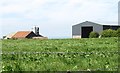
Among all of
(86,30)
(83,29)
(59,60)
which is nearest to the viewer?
(59,60)

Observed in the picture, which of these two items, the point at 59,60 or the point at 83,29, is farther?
the point at 83,29

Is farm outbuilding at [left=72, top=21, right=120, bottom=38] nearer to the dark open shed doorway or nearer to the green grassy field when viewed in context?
the dark open shed doorway

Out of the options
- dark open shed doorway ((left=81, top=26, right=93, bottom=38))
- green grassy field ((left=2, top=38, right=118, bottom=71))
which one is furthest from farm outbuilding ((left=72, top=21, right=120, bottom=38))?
green grassy field ((left=2, top=38, right=118, bottom=71))

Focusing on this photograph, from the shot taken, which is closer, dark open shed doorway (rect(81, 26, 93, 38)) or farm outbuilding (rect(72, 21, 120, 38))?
farm outbuilding (rect(72, 21, 120, 38))

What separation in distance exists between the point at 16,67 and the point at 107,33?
193 feet

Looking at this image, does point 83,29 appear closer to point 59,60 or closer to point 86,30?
point 86,30

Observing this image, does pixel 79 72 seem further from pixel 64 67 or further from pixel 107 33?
pixel 107 33

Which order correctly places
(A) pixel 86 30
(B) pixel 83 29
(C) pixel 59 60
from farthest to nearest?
(B) pixel 83 29 < (A) pixel 86 30 < (C) pixel 59 60

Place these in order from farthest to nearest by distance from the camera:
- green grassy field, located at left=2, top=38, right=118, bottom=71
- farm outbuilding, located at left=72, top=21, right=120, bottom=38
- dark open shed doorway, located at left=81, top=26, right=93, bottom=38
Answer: dark open shed doorway, located at left=81, top=26, right=93, bottom=38 < farm outbuilding, located at left=72, top=21, right=120, bottom=38 < green grassy field, located at left=2, top=38, right=118, bottom=71

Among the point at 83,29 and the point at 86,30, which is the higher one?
the point at 83,29

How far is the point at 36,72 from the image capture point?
8547 mm

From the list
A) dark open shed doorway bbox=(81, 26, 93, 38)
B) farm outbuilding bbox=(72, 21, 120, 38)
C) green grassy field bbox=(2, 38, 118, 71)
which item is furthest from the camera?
dark open shed doorway bbox=(81, 26, 93, 38)

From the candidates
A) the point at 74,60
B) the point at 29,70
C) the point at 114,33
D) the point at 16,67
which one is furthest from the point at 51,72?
the point at 114,33

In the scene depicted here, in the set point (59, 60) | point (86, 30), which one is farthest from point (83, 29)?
point (59, 60)
